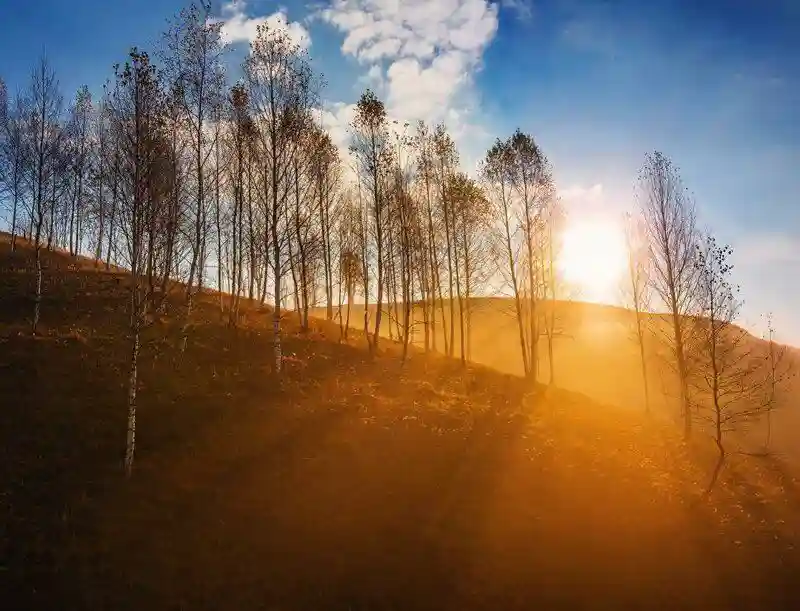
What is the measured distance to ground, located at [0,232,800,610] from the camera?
38.0 ft

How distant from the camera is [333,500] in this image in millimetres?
14867

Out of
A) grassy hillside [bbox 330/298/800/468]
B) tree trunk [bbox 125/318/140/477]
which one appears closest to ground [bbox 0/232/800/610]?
tree trunk [bbox 125/318/140/477]

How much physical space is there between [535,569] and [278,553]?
7.34 m

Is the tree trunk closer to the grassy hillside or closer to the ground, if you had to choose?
the ground

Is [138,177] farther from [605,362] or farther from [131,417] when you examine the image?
[605,362]

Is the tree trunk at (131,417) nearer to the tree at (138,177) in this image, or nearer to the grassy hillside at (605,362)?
the tree at (138,177)

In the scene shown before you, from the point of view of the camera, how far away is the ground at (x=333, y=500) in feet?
38.0

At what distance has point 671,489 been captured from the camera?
60.7ft

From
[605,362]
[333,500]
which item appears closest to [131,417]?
[333,500]

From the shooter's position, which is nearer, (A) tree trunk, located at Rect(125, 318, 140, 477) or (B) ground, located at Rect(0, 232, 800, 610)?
(B) ground, located at Rect(0, 232, 800, 610)

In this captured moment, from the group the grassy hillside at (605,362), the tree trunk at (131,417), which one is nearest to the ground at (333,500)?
the tree trunk at (131,417)

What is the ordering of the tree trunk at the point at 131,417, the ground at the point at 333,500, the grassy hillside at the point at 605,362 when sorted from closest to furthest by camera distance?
1. the ground at the point at 333,500
2. the tree trunk at the point at 131,417
3. the grassy hillside at the point at 605,362

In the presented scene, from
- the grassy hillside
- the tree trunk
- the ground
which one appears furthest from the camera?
the grassy hillside

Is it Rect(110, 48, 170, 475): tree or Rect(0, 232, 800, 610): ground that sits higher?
Rect(110, 48, 170, 475): tree
